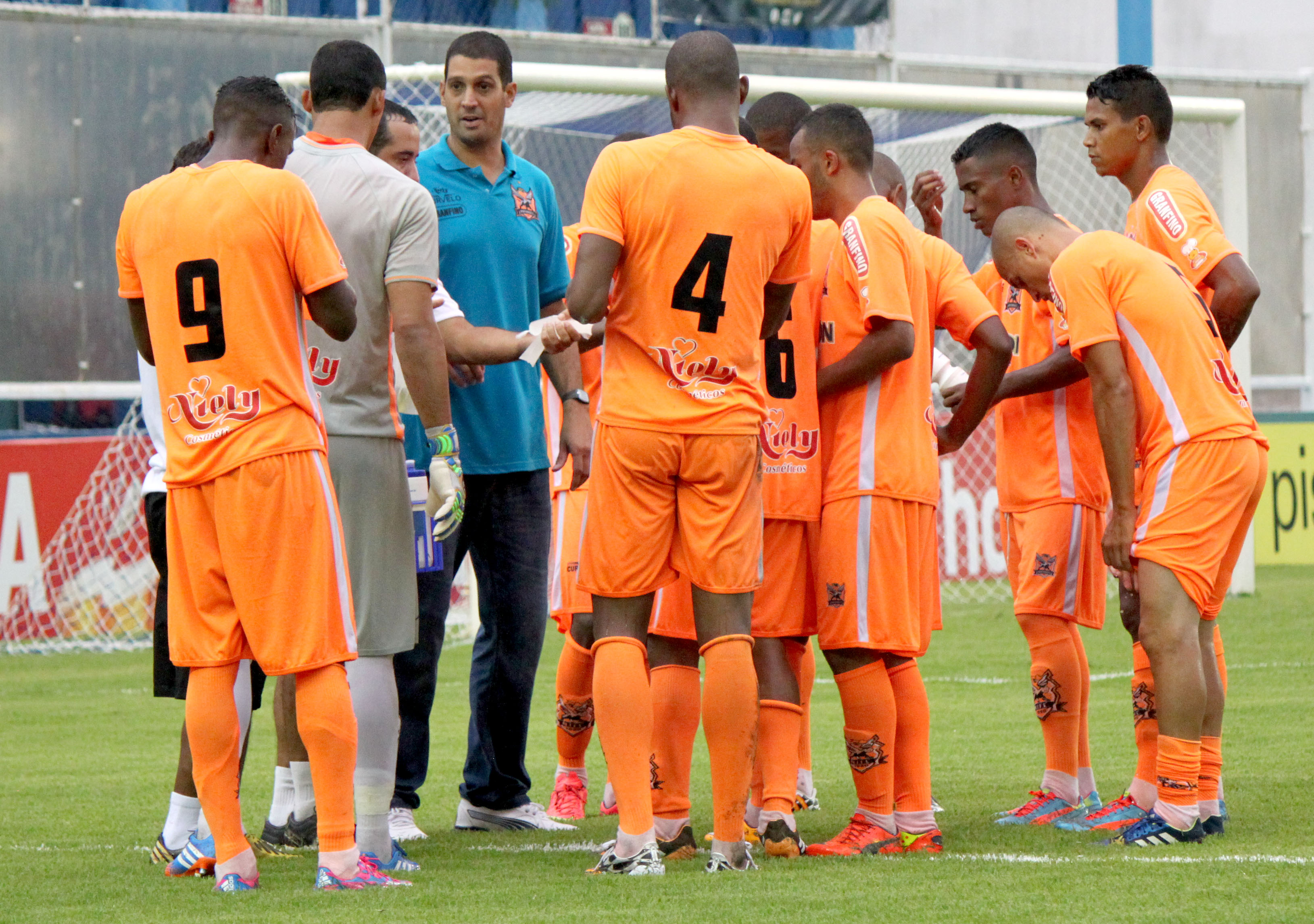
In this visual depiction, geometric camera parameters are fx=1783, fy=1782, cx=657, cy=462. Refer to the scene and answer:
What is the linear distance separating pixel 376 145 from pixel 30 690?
5.59m

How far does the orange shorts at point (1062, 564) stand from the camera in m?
5.87

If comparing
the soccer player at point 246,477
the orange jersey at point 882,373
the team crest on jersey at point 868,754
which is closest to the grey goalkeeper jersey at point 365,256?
the soccer player at point 246,477

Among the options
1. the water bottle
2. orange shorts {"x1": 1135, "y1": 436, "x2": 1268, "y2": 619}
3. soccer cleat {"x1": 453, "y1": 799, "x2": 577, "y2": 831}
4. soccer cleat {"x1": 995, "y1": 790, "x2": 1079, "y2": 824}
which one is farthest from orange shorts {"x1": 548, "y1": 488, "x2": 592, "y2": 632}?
orange shorts {"x1": 1135, "y1": 436, "x2": 1268, "y2": 619}

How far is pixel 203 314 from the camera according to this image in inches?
180

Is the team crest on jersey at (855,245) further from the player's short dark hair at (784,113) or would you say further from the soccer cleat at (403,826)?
the soccer cleat at (403,826)

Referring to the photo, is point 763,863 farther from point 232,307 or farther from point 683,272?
point 232,307

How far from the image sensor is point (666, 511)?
4812 millimetres

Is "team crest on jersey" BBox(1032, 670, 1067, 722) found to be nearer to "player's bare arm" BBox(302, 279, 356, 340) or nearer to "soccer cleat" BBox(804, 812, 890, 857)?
"soccer cleat" BBox(804, 812, 890, 857)

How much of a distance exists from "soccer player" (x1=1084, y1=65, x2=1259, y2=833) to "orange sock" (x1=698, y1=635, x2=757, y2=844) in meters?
1.36

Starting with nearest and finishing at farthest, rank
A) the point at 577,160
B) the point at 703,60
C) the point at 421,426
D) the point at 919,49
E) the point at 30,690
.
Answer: the point at 703,60
the point at 421,426
the point at 30,690
the point at 577,160
the point at 919,49

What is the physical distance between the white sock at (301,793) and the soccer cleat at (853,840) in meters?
1.53

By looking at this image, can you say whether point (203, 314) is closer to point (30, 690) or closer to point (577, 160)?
point (30, 690)

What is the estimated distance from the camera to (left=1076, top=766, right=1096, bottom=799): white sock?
5891mm

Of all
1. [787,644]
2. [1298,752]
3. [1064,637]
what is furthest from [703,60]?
[1298,752]
